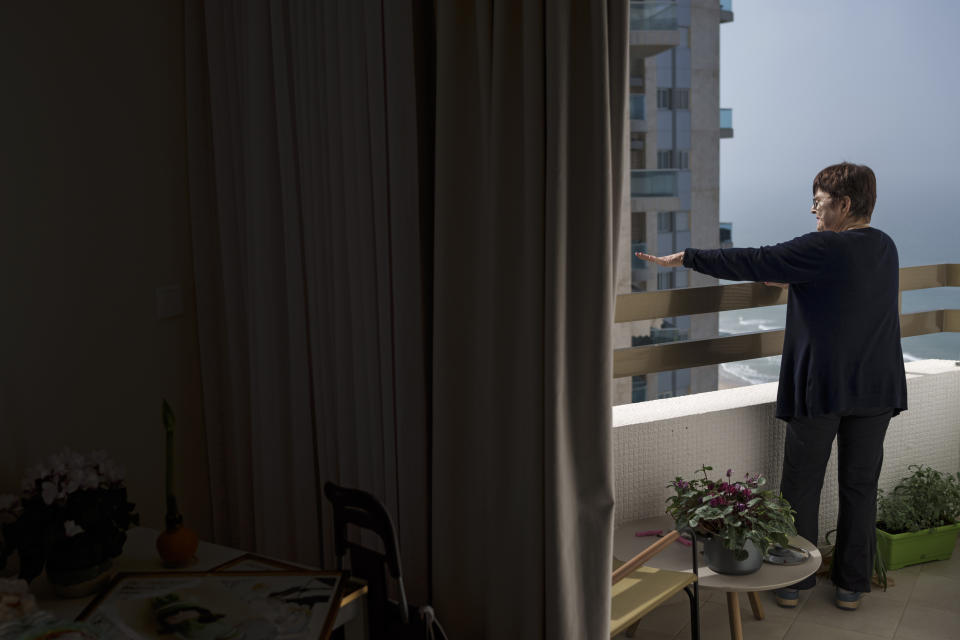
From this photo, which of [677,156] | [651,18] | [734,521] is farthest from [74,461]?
[677,156]

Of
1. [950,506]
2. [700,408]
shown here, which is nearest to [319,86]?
[700,408]

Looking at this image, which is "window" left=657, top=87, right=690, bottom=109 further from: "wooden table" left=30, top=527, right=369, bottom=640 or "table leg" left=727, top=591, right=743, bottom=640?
"wooden table" left=30, top=527, right=369, bottom=640

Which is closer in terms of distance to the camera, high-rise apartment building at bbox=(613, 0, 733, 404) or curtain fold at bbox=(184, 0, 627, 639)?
curtain fold at bbox=(184, 0, 627, 639)

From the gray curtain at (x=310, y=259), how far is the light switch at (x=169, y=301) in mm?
64

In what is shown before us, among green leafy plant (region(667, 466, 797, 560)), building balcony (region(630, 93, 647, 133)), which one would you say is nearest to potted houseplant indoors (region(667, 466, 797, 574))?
green leafy plant (region(667, 466, 797, 560))

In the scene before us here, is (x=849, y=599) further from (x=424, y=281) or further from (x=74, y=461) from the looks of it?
(x=74, y=461)

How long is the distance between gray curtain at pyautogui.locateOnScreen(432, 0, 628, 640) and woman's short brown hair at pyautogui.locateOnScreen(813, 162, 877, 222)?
1.34 metres

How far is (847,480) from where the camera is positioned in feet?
8.73

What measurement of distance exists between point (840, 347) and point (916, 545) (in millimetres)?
1035

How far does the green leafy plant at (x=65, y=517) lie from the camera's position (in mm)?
1496

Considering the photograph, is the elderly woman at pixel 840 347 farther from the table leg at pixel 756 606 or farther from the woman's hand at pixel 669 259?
the table leg at pixel 756 606

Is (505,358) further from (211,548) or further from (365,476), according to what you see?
(211,548)

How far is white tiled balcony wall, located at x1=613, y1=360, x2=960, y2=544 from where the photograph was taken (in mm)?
2652

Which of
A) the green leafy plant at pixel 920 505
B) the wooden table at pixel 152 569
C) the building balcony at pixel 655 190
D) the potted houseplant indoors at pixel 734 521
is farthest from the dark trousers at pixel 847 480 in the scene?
the building balcony at pixel 655 190
